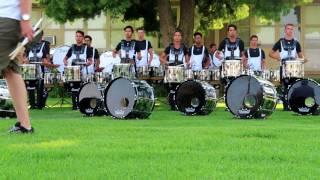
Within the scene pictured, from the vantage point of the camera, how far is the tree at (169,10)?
1992cm

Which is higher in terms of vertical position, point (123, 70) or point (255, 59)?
Answer: point (255, 59)

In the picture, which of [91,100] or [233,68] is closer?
[91,100]

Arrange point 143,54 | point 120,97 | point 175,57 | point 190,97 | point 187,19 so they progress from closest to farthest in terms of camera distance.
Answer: point 120,97, point 190,97, point 175,57, point 143,54, point 187,19

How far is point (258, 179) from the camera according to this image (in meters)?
5.25

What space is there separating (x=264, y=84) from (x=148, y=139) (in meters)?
5.45

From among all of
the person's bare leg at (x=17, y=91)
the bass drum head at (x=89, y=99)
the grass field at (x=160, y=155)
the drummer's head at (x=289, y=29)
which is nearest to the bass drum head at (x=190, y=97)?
the bass drum head at (x=89, y=99)

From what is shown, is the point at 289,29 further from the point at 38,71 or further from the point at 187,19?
the point at 187,19

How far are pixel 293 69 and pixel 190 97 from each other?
265 centimetres

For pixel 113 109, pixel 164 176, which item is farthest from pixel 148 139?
pixel 113 109

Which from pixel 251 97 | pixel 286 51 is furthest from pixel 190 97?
pixel 286 51

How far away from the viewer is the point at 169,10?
74.8 ft

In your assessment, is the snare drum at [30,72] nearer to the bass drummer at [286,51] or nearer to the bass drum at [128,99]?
the bass drum at [128,99]

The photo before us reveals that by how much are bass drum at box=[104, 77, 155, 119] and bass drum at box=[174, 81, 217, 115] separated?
5.00 ft

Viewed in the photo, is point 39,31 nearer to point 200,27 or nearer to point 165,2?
point 165,2
